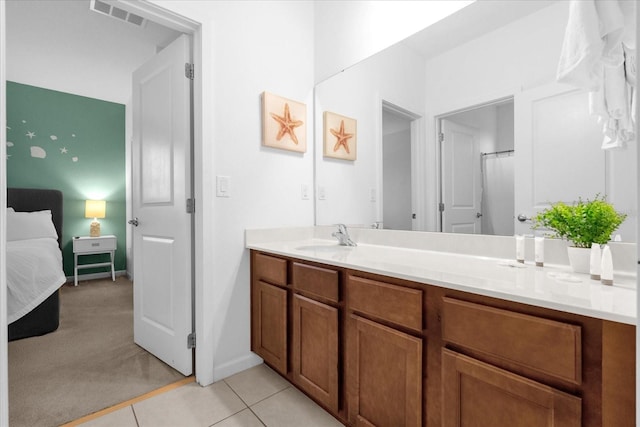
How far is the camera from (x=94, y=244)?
427 cm

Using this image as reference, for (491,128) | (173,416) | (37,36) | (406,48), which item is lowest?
(173,416)

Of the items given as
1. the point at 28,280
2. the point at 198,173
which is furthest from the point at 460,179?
the point at 28,280

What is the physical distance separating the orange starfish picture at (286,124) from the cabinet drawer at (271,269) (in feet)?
2.68

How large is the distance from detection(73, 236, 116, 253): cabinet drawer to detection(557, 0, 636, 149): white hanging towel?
519 cm

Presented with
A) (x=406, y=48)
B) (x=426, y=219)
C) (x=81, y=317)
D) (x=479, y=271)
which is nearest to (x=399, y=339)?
(x=479, y=271)

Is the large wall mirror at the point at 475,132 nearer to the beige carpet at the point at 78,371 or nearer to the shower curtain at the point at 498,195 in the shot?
the shower curtain at the point at 498,195

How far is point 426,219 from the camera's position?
5.50 ft

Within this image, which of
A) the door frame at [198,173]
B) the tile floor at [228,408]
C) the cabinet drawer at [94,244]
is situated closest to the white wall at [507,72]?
the tile floor at [228,408]

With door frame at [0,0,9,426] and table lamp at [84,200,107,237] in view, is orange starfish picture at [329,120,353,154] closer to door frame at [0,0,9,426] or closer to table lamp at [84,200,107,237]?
door frame at [0,0,9,426]

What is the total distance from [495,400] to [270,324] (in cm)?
120

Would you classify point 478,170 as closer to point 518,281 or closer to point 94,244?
point 518,281

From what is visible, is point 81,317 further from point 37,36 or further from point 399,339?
point 399,339

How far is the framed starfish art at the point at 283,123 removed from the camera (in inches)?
78.6

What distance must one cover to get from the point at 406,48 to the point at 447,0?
0.90 ft
